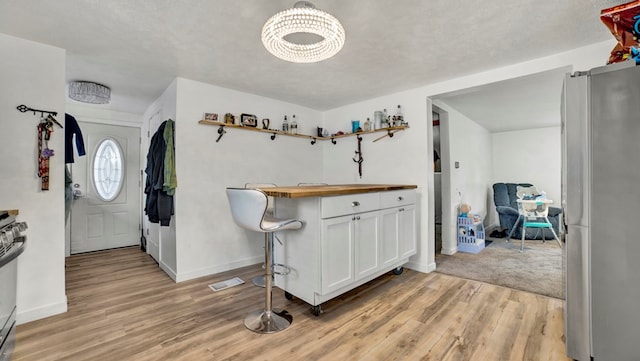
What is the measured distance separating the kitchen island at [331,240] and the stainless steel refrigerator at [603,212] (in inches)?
52.3

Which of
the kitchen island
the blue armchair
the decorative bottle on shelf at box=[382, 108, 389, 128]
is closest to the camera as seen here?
the kitchen island

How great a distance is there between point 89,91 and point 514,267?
5.35 meters

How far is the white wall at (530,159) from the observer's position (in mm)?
5812

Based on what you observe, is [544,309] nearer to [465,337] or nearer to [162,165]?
[465,337]

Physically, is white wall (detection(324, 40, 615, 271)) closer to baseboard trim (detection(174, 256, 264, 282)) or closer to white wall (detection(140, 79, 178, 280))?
baseboard trim (detection(174, 256, 264, 282))

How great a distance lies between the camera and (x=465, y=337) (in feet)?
6.26

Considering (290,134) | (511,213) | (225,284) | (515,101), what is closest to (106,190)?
(225,284)

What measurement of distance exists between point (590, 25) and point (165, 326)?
150 inches

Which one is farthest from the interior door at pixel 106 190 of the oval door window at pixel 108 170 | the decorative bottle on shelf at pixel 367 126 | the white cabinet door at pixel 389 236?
the white cabinet door at pixel 389 236

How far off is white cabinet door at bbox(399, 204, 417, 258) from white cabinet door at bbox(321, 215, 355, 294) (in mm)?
854

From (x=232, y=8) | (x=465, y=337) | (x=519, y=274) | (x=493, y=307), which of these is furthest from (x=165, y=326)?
(x=519, y=274)

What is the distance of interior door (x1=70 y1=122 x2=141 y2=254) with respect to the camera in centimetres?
411

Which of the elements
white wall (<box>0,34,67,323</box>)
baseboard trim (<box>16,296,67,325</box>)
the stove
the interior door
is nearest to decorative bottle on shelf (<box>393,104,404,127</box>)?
white wall (<box>0,34,67,323</box>)

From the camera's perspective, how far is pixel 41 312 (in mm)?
2180
